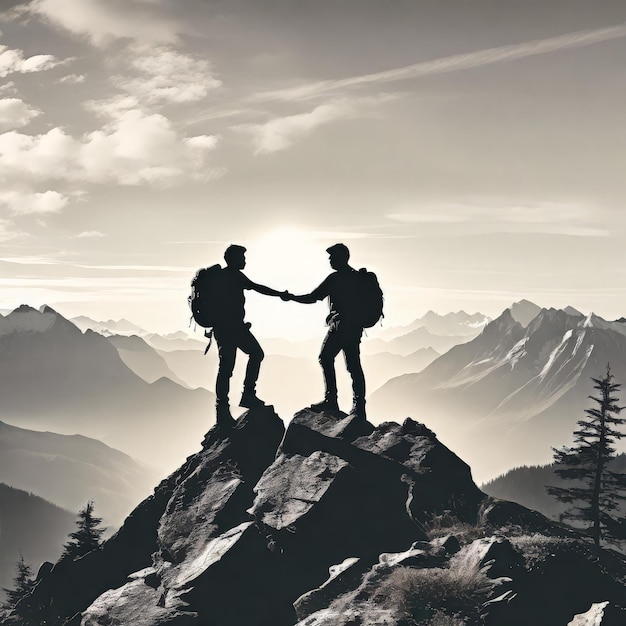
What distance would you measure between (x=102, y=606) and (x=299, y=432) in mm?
6987

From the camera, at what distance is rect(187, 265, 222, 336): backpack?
23.1 meters

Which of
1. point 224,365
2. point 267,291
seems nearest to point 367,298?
point 267,291

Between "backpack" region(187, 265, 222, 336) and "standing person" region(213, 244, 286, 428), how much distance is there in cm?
13

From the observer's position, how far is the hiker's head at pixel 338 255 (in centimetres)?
2261

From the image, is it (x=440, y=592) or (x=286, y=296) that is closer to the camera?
(x=440, y=592)

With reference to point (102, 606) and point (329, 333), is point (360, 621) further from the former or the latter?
point (329, 333)

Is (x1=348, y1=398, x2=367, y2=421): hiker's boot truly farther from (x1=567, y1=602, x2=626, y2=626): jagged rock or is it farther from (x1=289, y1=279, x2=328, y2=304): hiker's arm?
(x1=567, y1=602, x2=626, y2=626): jagged rock

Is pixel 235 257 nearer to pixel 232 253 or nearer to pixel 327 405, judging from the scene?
pixel 232 253

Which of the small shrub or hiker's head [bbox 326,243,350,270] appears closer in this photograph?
the small shrub

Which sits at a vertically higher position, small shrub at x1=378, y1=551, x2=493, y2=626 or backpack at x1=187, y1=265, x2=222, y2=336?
backpack at x1=187, y1=265, x2=222, y2=336

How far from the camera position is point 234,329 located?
23594mm

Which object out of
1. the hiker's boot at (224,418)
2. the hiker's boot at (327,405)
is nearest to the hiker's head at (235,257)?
the hiker's boot at (224,418)

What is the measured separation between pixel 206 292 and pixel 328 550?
29.4 feet

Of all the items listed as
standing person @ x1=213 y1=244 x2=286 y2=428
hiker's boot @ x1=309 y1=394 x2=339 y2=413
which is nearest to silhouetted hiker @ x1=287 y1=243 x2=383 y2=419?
hiker's boot @ x1=309 y1=394 x2=339 y2=413
